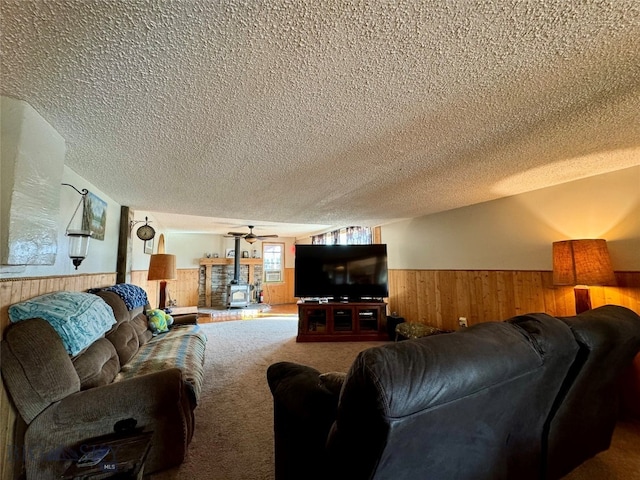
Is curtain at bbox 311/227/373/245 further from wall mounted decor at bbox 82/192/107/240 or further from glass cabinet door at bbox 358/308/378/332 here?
wall mounted decor at bbox 82/192/107/240

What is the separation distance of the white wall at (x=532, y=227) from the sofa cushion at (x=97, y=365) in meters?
3.99

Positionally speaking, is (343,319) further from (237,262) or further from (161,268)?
(237,262)

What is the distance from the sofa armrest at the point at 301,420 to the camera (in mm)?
1061

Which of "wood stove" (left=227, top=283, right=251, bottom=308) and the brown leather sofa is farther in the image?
"wood stove" (left=227, top=283, right=251, bottom=308)

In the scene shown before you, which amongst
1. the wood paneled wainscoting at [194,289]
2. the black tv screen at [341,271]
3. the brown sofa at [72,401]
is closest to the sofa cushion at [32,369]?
the brown sofa at [72,401]

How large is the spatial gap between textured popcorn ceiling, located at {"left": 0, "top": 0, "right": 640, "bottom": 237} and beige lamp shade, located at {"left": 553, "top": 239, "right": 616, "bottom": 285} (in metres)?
0.67

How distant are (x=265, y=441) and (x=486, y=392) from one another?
1.65 meters

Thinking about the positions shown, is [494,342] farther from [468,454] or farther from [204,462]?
[204,462]

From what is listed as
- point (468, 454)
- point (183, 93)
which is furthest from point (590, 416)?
point (183, 93)

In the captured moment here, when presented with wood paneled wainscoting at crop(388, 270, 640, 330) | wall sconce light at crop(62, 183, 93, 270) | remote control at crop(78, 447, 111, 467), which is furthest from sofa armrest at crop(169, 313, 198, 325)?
wood paneled wainscoting at crop(388, 270, 640, 330)

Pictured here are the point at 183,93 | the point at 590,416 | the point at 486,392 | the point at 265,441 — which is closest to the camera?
the point at 486,392

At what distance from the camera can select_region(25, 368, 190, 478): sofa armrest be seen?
1.35m

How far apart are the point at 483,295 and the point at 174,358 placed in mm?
3575

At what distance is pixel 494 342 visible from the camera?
96 cm
